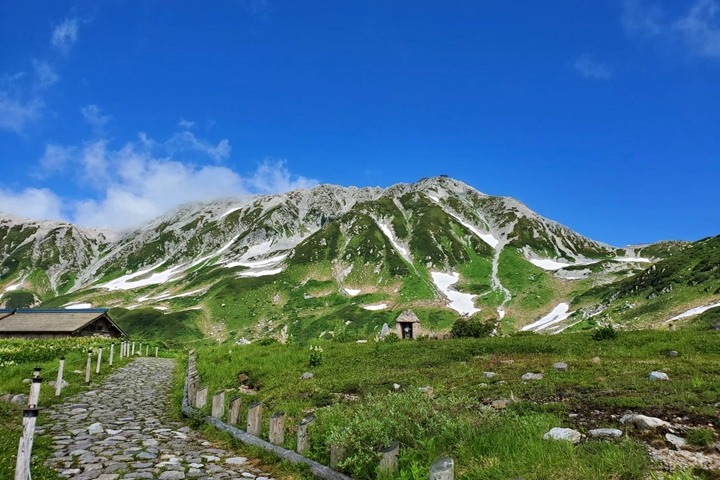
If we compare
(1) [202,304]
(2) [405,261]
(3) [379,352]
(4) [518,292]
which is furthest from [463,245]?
(3) [379,352]

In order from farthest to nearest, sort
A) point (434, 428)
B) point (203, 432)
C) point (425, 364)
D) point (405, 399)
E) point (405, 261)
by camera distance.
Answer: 1. point (405, 261)
2. point (425, 364)
3. point (203, 432)
4. point (405, 399)
5. point (434, 428)

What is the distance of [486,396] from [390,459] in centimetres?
722

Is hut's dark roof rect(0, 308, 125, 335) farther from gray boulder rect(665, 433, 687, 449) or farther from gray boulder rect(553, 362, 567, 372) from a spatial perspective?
gray boulder rect(665, 433, 687, 449)

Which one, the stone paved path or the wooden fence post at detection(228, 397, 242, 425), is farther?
the wooden fence post at detection(228, 397, 242, 425)

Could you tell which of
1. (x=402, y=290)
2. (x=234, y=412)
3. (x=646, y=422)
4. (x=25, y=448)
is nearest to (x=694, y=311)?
(x=646, y=422)

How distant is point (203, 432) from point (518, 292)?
139670 mm

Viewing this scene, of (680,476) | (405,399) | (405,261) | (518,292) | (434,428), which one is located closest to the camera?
(680,476)

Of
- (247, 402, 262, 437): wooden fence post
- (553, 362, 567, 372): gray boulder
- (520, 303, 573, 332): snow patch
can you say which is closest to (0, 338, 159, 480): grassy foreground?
(247, 402, 262, 437): wooden fence post

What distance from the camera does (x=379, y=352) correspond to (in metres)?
26.0

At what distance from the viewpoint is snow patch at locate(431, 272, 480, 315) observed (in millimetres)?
129125

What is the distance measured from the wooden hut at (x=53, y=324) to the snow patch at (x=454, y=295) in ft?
275

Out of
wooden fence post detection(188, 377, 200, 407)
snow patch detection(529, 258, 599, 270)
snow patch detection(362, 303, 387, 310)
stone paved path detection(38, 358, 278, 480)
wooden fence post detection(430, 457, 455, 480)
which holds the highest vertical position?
snow patch detection(529, 258, 599, 270)

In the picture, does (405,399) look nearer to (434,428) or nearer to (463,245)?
(434,428)

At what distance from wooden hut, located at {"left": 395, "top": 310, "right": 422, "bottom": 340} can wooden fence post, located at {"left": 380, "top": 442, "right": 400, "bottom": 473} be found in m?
43.1
